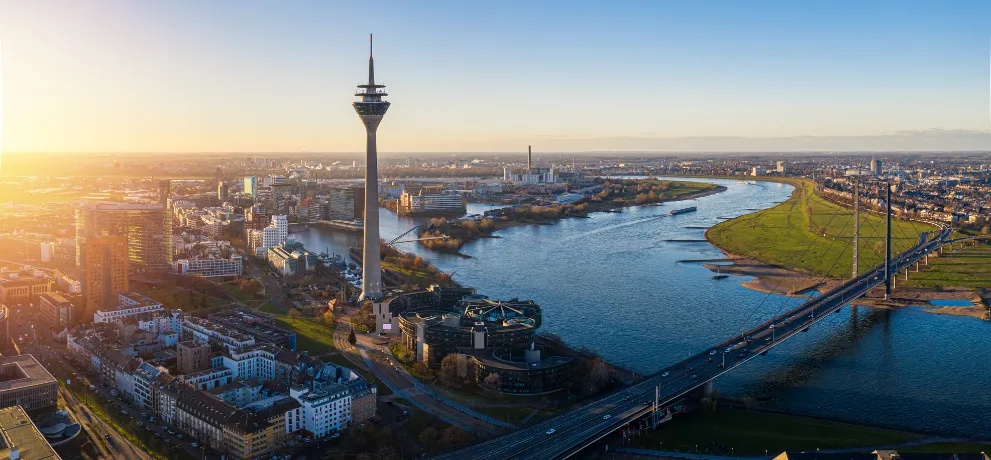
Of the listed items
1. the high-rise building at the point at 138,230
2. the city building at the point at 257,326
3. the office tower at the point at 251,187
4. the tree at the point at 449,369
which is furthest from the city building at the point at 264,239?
the office tower at the point at 251,187

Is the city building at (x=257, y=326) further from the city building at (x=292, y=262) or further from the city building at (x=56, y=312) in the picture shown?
the city building at (x=292, y=262)

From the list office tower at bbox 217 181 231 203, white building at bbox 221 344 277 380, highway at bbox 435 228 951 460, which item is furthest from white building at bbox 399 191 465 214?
white building at bbox 221 344 277 380

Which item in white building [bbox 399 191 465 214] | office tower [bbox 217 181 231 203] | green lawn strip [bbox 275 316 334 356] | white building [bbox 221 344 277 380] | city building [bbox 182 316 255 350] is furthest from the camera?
white building [bbox 399 191 465 214]

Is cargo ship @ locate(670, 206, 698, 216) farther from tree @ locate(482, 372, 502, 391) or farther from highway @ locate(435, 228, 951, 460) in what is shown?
tree @ locate(482, 372, 502, 391)

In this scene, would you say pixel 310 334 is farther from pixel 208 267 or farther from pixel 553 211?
pixel 553 211

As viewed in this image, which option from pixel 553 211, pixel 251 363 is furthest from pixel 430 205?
pixel 251 363

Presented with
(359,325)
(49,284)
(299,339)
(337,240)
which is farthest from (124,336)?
(337,240)

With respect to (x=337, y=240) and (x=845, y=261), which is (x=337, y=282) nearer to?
(x=337, y=240)
